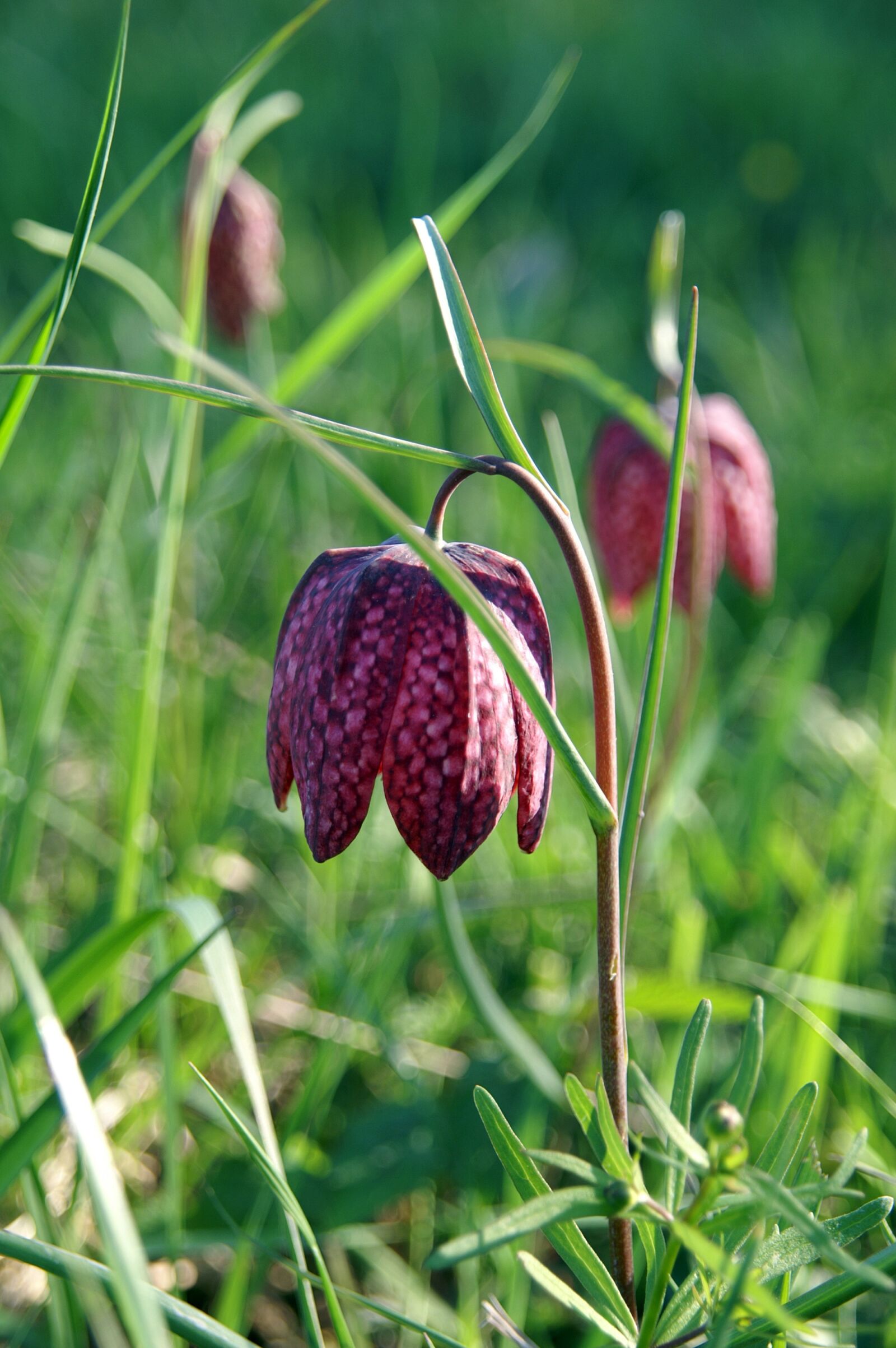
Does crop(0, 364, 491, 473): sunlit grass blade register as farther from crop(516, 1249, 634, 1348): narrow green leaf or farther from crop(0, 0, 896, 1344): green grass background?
crop(0, 0, 896, 1344): green grass background

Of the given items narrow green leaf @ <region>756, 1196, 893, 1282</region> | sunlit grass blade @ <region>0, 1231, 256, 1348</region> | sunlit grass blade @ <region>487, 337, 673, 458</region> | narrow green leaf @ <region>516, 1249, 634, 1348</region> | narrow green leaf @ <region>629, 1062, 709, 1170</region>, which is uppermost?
sunlit grass blade @ <region>487, 337, 673, 458</region>

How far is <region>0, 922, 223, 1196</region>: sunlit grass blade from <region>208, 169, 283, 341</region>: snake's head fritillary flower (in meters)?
1.23

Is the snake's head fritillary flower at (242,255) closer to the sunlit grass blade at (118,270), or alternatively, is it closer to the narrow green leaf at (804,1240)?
the sunlit grass blade at (118,270)

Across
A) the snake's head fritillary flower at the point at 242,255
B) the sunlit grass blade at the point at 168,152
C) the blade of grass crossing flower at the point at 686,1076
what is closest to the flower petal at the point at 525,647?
the blade of grass crossing flower at the point at 686,1076

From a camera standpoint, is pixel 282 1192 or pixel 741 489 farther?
pixel 741 489

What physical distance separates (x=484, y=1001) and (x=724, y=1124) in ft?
1.39

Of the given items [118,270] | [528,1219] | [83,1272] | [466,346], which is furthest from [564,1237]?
[118,270]

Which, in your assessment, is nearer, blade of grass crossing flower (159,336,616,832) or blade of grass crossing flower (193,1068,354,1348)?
blade of grass crossing flower (159,336,616,832)

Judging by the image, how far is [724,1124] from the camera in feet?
1.55

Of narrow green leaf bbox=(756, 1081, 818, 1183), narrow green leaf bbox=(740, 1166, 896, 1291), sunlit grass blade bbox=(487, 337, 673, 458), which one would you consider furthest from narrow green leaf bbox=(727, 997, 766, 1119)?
sunlit grass blade bbox=(487, 337, 673, 458)

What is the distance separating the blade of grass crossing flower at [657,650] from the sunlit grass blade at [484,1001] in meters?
0.22

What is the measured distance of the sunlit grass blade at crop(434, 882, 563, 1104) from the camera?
86cm

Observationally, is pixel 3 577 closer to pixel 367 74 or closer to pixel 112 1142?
pixel 112 1142

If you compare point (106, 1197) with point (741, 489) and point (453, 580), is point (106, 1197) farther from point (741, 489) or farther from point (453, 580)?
point (741, 489)
